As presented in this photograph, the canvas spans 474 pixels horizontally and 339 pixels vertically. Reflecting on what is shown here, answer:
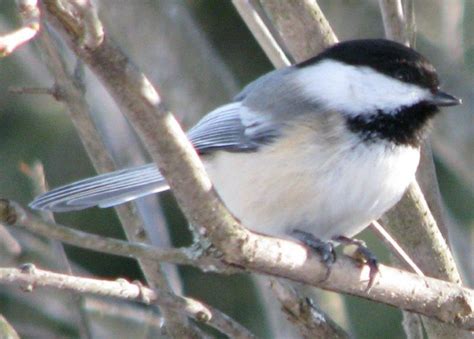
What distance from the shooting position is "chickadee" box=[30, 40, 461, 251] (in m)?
2.17

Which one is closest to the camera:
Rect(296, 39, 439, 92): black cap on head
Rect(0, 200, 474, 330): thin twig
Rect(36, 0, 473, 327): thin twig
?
Rect(36, 0, 473, 327): thin twig

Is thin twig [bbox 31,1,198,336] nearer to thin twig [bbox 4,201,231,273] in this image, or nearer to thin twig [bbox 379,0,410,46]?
thin twig [bbox 4,201,231,273]

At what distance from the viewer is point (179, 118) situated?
9.76 ft

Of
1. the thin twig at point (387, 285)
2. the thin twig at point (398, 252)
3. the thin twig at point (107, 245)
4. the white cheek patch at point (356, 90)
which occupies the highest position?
the thin twig at point (107, 245)

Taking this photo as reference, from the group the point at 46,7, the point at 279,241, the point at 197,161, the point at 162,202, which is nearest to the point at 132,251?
the point at 197,161

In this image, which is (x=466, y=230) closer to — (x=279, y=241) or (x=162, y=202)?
(x=162, y=202)

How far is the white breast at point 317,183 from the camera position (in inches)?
84.9

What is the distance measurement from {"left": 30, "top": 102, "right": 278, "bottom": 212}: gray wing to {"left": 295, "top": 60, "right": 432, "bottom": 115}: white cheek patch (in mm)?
147

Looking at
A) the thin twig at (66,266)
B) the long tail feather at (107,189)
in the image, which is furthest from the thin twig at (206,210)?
the long tail feather at (107,189)

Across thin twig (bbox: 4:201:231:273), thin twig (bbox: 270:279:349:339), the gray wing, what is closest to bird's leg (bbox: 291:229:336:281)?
thin twig (bbox: 270:279:349:339)

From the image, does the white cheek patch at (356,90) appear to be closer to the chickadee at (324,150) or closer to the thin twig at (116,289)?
the chickadee at (324,150)

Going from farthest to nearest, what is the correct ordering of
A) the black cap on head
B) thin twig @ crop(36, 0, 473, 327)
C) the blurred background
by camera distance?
1. the blurred background
2. the black cap on head
3. thin twig @ crop(36, 0, 473, 327)

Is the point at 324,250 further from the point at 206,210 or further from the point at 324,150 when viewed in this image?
the point at 206,210

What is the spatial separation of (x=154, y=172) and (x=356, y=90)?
1.67 ft
